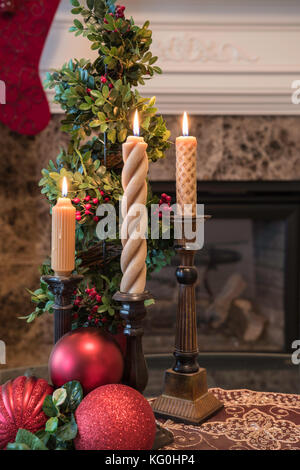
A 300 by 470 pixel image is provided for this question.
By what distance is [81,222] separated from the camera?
690mm

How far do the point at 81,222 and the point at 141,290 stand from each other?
17 centimetres

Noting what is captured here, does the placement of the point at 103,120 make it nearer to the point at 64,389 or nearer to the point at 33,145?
the point at 64,389

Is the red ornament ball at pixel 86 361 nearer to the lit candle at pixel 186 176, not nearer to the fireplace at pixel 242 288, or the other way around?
the lit candle at pixel 186 176

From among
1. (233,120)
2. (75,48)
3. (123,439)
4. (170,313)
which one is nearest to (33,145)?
(75,48)

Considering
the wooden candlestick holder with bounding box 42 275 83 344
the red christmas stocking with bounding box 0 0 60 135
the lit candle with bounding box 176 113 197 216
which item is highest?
the red christmas stocking with bounding box 0 0 60 135

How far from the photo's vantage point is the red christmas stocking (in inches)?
55.6

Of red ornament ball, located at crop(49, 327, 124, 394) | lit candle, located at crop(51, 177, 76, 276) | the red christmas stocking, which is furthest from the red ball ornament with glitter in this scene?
the red christmas stocking

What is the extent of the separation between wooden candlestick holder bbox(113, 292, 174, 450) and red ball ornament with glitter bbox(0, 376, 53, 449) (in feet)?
0.35

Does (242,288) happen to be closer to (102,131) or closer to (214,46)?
(214,46)

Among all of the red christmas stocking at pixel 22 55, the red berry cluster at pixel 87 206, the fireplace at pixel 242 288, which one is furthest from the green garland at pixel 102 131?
the fireplace at pixel 242 288

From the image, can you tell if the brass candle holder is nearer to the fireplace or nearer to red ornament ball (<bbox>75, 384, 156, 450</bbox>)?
red ornament ball (<bbox>75, 384, 156, 450</bbox>)

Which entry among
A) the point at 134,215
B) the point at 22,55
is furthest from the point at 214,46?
the point at 134,215

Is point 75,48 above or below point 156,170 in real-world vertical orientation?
above

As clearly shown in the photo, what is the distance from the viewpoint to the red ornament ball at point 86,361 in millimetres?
547
